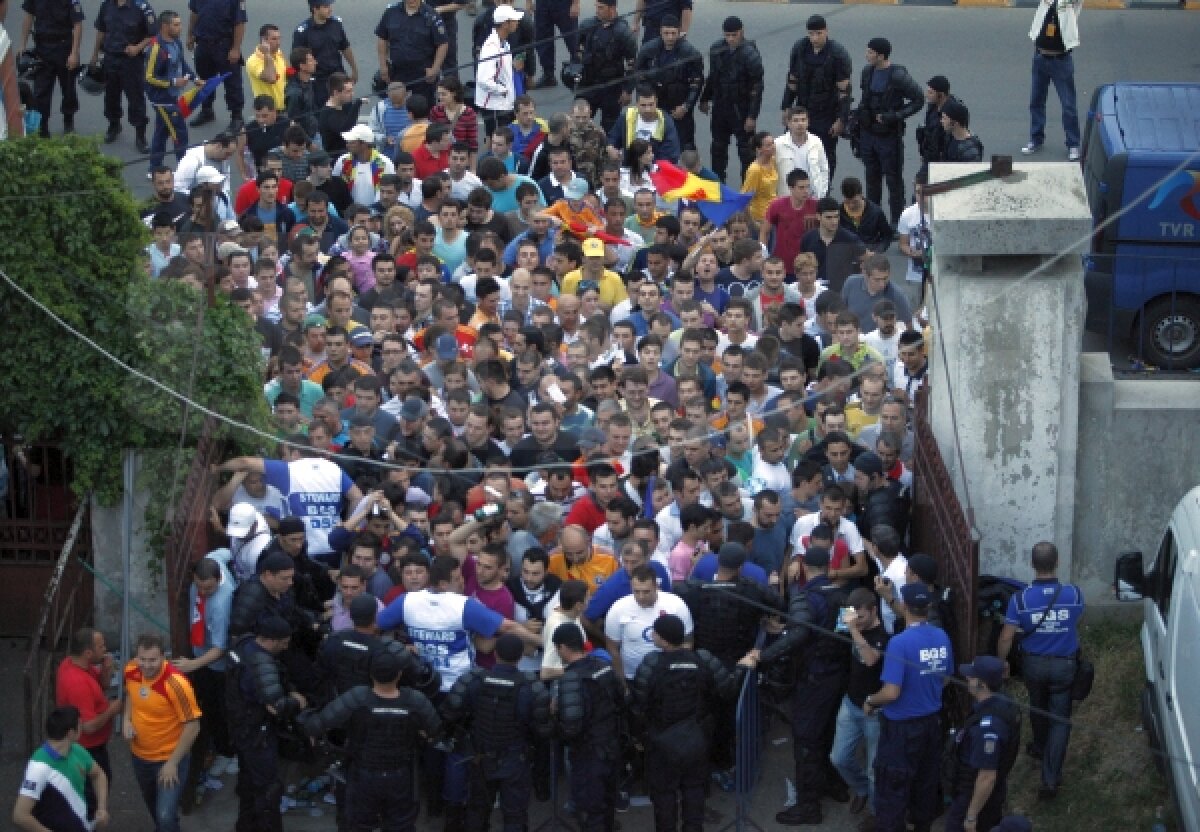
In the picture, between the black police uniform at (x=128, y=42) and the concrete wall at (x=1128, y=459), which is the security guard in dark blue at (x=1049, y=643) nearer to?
the concrete wall at (x=1128, y=459)

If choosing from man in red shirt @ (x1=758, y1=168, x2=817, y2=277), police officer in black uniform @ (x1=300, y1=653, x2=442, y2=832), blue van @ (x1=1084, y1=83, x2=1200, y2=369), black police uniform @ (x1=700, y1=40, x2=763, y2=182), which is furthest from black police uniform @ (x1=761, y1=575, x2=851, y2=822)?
black police uniform @ (x1=700, y1=40, x2=763, y2=182)

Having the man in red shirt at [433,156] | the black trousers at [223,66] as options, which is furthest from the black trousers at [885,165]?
the black trousers at [223,66]

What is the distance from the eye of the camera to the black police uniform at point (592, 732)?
40.5ft

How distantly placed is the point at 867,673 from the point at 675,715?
1.10 metres

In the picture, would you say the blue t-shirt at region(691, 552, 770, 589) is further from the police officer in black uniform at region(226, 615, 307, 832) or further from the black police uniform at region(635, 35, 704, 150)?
the black police uniform at region(635, 35, 704, 150)

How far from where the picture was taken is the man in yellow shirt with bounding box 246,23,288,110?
21.2m

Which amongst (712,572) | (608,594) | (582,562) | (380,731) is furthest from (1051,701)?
(380,731)

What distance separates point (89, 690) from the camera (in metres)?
12.7

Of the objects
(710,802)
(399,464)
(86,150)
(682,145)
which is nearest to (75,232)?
(86,150)

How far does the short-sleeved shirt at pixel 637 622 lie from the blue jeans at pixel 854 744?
1.01 m

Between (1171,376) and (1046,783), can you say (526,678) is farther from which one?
(1171,376)

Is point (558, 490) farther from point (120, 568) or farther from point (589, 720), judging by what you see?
point (120, 568)

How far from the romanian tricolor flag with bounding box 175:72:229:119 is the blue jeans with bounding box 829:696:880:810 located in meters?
10.8

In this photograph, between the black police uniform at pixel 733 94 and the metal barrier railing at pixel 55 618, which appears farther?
the black police uniform at pixel 733 94
